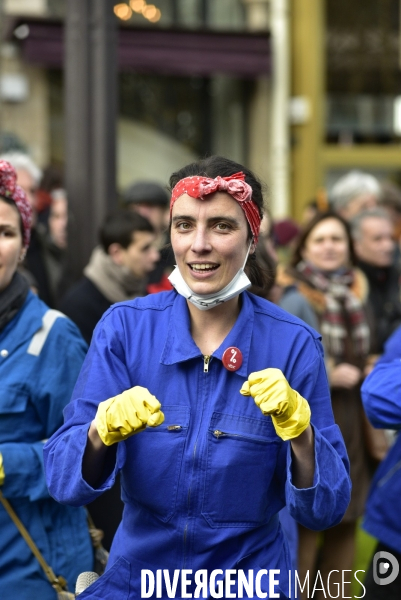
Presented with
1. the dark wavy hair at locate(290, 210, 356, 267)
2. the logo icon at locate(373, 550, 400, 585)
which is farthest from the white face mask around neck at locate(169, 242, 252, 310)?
the dark wavy hair at locate(290, 210, 356, 267)

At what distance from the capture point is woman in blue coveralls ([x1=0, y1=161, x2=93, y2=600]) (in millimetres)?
3115

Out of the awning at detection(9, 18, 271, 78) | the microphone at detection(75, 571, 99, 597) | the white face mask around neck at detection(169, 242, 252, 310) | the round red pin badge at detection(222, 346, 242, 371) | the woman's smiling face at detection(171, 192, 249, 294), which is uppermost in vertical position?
the awning at detection(9, 18, 271, 78)

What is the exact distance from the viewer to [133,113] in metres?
12.7

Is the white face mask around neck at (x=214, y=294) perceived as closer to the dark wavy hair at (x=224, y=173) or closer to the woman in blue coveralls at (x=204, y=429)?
the woman in blue coveralls at (x=204, y=429)

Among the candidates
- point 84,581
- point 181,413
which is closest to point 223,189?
point 181,413

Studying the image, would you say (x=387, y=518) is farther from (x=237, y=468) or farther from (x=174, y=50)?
(x=174, y=50)

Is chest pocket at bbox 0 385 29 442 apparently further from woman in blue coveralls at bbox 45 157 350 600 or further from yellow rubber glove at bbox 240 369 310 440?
yellow rubber glove at bbox 240 369 310 440

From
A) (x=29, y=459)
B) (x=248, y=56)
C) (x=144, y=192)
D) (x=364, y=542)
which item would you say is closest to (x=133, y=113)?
(x=248, y=56)

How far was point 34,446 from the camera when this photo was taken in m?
3.18

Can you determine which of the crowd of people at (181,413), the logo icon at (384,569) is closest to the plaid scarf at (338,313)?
the logo icon at (384,569)

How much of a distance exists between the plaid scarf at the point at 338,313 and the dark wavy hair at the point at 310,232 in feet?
0.42

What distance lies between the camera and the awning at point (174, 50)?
460 inches

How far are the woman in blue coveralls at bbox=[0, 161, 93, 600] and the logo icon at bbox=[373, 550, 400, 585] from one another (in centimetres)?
124

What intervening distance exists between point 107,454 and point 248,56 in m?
10.6
